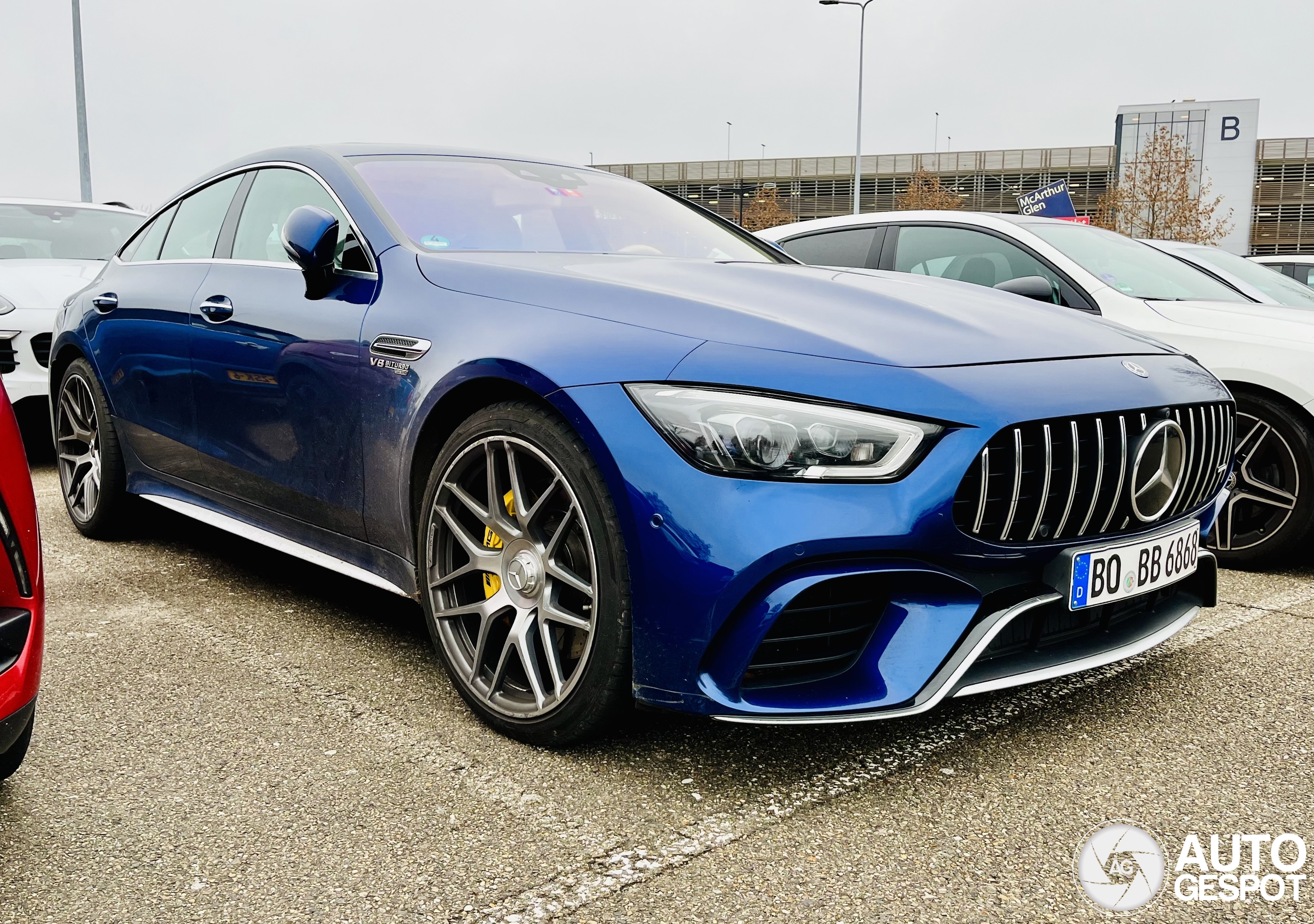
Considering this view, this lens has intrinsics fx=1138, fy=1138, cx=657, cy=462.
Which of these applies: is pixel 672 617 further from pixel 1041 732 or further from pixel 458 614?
pixel 1041 732

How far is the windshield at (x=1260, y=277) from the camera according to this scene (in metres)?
5.91

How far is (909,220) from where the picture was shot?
5.62 metres

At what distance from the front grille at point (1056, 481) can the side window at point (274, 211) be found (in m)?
1.92

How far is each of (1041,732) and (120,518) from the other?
3.61 metres

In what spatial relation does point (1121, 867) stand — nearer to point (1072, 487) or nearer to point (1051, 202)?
point (1072, 487)

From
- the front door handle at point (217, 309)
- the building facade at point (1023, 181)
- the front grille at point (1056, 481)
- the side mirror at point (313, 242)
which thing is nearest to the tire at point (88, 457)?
the front door handle at point (217, 309)

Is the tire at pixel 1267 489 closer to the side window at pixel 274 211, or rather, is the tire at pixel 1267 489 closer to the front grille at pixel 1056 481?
the front grille at pixel 1056 481

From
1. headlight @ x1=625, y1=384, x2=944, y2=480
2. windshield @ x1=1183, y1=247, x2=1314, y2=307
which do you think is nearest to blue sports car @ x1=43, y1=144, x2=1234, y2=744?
headlight @ x1=625, y1=384, x2=944, y2=480

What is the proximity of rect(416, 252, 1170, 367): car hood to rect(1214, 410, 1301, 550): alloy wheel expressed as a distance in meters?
1.70

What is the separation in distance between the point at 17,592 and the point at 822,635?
146 cm

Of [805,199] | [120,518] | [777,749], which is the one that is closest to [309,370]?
[777,749]

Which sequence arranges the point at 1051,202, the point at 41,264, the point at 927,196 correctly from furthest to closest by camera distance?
1. the point at 927,196
2. the point at 1051,202
3. the point at 41,264

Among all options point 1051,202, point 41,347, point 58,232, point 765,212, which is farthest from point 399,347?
point 765,212

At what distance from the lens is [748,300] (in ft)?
8.39
